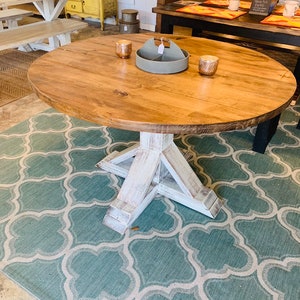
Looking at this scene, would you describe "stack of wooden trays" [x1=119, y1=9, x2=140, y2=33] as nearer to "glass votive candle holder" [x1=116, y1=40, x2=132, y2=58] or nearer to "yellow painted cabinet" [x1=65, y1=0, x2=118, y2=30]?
"yellow painted cabinet" [x1=65, y1=0, x2=118, y2=30]

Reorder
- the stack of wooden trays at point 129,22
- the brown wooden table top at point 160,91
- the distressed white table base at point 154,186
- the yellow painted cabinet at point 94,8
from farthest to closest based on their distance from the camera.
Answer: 1. the yellow painted cabinet at point 94,8
2. the stack of wooden trays at point 129,22
3. the distressed white table base at point 154,186
4. the brown wooden table top at point 160,91

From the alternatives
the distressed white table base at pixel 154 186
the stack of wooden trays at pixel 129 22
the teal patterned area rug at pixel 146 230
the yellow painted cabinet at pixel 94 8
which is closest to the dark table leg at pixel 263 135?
the teal patterned area rug at pixel 146 230

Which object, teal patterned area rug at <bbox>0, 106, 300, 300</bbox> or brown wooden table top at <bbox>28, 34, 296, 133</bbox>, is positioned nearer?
brown wooden table top at <bbox>28, 34, 296, 133</bbox>

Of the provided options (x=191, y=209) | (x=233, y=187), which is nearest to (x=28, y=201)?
(x=191, y=209)

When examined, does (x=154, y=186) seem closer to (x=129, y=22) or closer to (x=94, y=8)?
(x=129, y=22)

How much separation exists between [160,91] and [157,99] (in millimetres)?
68

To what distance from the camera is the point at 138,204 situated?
137 centimetres

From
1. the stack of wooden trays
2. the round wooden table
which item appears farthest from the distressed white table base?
the stack of wooden trays

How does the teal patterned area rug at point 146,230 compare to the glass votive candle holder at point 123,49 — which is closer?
the teal patterned area rug at point 146,230

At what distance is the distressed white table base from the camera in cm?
→ 135

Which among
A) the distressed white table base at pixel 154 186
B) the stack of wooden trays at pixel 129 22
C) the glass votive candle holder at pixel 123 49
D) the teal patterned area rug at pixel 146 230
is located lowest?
the teal patterned area rug at pixel 146 230

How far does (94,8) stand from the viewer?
14.3ft

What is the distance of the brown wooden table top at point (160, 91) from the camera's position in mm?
927

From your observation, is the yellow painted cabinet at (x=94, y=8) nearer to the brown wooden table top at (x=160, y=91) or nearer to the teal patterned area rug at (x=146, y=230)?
the teal patterned area rug at (x=146, y=230)
